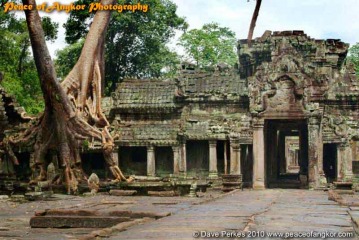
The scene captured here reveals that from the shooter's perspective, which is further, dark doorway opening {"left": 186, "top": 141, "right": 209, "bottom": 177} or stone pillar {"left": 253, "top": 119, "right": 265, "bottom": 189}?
dark doorway opening {"left": 186, "top": 141, "right": 209, "bottom": 177}

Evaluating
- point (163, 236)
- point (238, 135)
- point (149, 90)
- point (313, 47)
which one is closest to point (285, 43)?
point (313, 47)

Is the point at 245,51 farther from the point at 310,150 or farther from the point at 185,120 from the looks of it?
the point at 310,150

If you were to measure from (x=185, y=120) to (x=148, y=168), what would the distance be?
8.78 feet

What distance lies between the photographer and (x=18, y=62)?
36.5 m

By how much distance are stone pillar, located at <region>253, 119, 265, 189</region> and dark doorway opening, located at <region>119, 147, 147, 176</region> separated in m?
6.81

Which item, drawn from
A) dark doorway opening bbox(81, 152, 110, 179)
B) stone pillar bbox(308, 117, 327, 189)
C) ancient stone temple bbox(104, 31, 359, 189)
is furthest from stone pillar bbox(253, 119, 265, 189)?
dark doorway opening bbox(81, 152, 110, 179)

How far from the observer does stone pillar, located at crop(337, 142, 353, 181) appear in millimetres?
24781

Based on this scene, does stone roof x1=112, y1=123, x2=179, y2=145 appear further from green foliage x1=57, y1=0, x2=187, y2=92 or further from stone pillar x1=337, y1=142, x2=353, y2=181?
green foliage x1=57, y1=0, x2=187, y2=92

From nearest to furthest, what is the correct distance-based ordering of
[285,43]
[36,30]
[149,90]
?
[36,30] → [285,43] → [149,90]

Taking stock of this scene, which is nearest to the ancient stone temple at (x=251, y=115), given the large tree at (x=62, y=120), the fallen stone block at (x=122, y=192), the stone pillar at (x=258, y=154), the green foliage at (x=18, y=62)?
the stone pillar at (x=258, y=154)

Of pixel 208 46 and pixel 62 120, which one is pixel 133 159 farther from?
pixel 208 46

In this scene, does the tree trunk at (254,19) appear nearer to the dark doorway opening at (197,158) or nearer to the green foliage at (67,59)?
the dark doorway opening at (197,158)

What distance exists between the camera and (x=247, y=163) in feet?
87.5

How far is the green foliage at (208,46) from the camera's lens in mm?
51469
